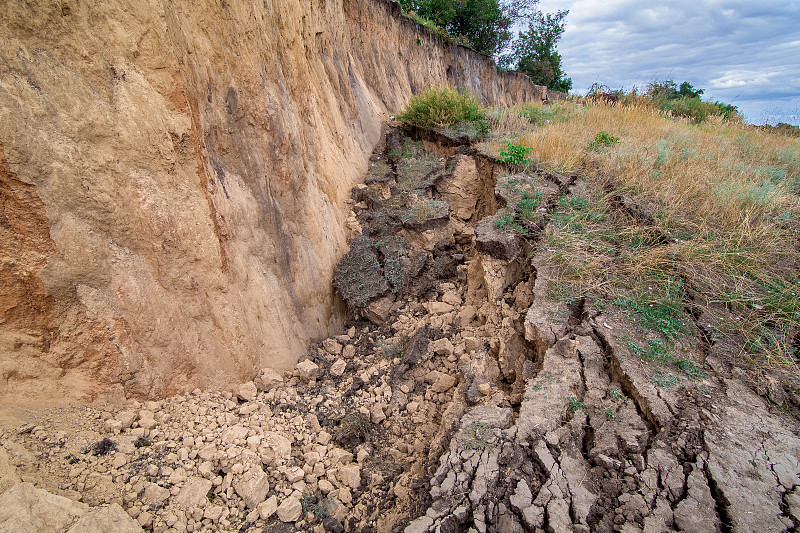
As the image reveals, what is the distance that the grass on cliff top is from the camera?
330 cm

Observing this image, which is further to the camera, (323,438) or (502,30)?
(502,30)

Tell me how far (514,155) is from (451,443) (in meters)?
4.41

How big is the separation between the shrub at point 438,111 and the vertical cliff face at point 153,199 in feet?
11.0

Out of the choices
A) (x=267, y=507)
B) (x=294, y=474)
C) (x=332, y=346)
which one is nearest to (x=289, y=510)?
(x=267, y=507)

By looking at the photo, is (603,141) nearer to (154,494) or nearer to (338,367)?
(338,367)

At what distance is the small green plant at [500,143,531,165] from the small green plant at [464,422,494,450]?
4.14 metres

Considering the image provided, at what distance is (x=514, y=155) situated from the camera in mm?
5797

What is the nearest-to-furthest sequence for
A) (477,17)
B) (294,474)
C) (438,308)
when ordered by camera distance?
(294,474) < (438,308) < (477,17)

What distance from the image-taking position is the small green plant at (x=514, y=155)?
5.76m

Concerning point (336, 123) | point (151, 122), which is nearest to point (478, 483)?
point (151, 122)

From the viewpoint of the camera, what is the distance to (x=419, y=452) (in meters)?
2.96

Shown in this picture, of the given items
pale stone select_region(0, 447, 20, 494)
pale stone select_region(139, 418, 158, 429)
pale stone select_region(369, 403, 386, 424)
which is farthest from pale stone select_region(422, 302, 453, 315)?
pale stone select_region(0, 447, 20, 494)

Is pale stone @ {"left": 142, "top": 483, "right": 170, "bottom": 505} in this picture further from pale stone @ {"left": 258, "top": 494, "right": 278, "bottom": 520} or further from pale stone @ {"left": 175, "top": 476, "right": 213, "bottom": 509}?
pale stone @ {"left": 258, "top": 494, "right": 278, "bottom": 520}

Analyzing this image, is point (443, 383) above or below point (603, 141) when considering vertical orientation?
below
